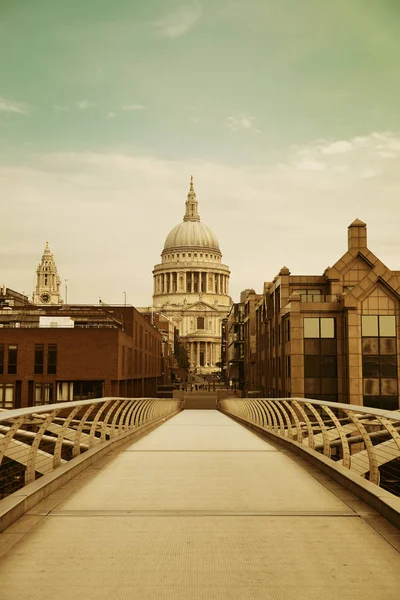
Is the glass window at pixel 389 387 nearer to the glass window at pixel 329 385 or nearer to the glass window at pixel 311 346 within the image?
the glass window at pixel 329 385

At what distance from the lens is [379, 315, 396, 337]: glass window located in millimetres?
47219

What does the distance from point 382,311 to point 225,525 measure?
1610 inches

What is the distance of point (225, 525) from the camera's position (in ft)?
27.1

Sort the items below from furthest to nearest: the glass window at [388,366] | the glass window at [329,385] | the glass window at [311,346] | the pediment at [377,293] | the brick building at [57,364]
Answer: the brick building at [57,364] < the glass window at [311,346] < the glass window at [329,385] < the pediment at [377,293] < the glass window at [388,366]

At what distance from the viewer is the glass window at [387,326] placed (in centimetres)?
4722

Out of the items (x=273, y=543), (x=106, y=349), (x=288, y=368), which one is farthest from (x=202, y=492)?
(x=106, y=349)

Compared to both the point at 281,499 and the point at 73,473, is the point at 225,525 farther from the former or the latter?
the point at 73,473

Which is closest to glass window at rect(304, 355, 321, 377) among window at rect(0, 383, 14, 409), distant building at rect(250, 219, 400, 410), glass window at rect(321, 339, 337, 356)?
distant building at rect(250, 219, 400, 410)

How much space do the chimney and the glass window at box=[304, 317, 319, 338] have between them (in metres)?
8.83

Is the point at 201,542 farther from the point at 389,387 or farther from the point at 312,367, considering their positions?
the point at 312,367

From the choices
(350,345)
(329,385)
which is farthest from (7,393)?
(350,345)

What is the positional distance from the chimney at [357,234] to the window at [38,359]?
24.0 metres

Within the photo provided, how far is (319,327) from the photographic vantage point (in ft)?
158

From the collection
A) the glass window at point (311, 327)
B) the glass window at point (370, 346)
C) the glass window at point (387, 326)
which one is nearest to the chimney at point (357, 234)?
the glass window at point (387, 326)
